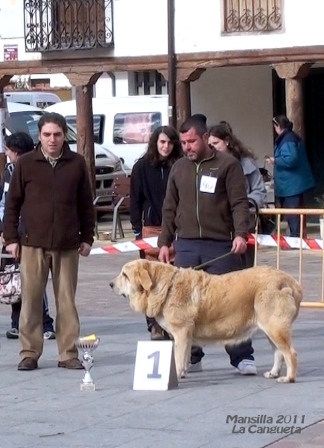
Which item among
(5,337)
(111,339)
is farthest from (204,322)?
(5,337)

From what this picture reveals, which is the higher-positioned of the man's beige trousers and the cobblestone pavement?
the man's beige trousers

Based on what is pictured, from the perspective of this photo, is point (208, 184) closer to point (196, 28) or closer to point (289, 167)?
point (289, 167)

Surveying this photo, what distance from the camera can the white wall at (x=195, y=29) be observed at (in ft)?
71.2

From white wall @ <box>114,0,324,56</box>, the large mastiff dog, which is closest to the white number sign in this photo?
the large mastiff dog

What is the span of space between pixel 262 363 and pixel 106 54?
14.2 m

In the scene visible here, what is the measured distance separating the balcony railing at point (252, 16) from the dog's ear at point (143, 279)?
13535 mm

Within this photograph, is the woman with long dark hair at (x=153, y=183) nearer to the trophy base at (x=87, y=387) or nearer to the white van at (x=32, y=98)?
the trophy base at (x=87, y=387)

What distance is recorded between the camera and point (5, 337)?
11781mm

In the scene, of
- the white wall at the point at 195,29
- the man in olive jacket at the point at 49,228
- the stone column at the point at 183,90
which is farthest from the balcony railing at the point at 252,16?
the man in olive jacket at the point at 49,228

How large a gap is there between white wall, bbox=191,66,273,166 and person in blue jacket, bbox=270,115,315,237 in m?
5.71

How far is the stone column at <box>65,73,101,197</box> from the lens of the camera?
Result: 23.0 meters

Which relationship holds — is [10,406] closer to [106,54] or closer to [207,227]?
[207,227]

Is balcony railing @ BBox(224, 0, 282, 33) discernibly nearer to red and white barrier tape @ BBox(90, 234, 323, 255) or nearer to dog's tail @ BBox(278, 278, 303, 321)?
red and white barrier tape @ BBox(90, 234, 323, 255)

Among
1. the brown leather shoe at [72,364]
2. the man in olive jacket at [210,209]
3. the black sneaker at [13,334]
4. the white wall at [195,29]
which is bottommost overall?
the black sneaker at [13,334]
